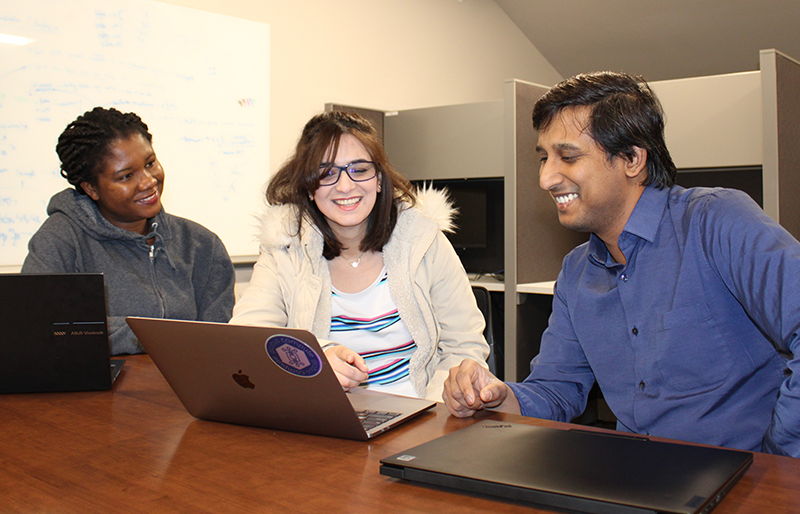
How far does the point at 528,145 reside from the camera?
2.85 meters

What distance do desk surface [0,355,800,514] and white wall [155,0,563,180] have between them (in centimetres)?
261

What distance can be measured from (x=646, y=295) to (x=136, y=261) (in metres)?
1.37

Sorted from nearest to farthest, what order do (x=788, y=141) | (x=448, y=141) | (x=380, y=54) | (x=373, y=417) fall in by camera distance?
(x=373, y=417), (x=788, y=141), (x=448, y=141), (x=380, y=54)

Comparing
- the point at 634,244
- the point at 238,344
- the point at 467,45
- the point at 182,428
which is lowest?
the point at 182,428

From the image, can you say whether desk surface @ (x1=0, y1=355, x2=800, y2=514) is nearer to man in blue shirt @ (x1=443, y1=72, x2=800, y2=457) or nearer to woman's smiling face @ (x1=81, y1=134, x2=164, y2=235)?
man in blue shirt @ (x1=443, y1=72, x2=800, y2=457)

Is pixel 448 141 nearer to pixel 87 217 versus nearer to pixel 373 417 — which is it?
pixel 87 217

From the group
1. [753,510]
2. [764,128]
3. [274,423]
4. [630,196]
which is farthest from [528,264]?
[753,510]

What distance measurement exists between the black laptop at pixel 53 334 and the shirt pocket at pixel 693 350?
3.17 feet

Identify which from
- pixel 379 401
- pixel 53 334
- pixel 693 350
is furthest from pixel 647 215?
pixel 53 334

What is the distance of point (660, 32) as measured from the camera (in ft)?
15.0

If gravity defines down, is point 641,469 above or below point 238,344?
below

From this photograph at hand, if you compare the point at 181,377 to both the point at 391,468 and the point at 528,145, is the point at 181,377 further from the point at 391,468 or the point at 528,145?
the point at 528,145

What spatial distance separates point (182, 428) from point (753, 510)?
2.33 feet

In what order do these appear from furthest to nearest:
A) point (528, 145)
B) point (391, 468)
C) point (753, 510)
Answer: point (528, 145)
point (391, 468)
point (753, 510)
